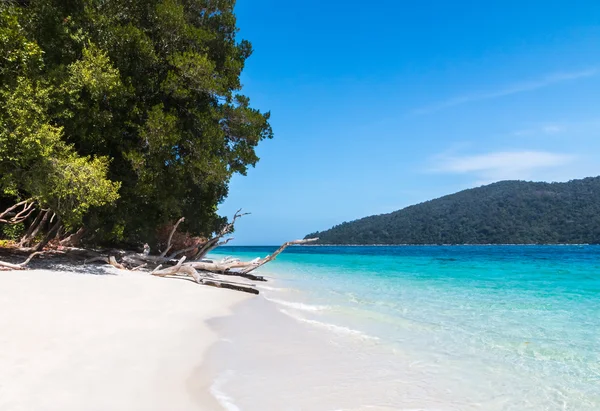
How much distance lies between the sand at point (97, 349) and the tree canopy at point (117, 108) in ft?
9.97

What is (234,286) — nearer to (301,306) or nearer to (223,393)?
(301,306)

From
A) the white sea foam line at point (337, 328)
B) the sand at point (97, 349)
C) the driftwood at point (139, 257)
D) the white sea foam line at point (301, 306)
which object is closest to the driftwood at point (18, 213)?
the driftwood at point (139, 257)

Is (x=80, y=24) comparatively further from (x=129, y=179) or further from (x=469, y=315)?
(x=469, y=315)

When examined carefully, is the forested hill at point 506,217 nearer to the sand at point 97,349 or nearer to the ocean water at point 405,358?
the ocean water at point 405,358

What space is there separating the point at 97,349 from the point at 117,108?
1049 cm

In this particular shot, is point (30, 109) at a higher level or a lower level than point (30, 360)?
higher

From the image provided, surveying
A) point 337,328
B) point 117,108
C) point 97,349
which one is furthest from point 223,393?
point 117,108

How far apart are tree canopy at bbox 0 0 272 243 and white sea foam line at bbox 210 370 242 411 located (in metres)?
7.66

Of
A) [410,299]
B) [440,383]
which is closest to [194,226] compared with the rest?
[410,299]

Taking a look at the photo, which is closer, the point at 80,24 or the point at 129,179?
the point at 80,24

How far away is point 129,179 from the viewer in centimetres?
1409

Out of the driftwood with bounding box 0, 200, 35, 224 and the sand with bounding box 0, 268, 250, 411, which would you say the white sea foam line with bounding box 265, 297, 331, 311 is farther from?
the driftwood with bounding box 0, 200, 35, 224

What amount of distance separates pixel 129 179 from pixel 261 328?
9.49 meters

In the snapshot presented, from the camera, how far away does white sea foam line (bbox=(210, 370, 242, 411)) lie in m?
3.59
